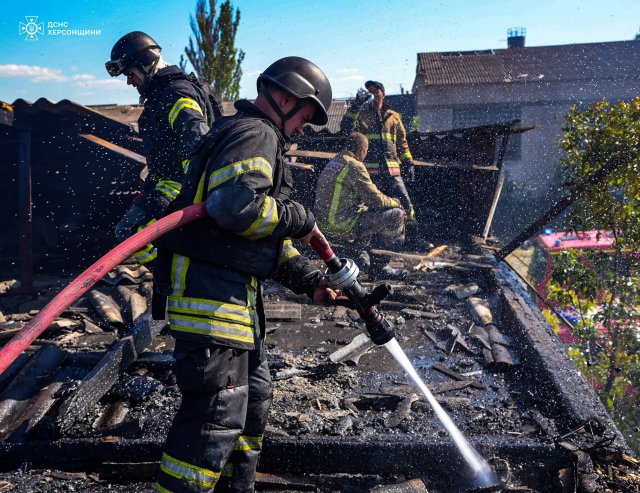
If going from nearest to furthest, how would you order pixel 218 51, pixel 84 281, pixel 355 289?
pixel 84 281
pixel 355 289
pixel 218 51

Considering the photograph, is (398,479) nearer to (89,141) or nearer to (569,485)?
(569,485)

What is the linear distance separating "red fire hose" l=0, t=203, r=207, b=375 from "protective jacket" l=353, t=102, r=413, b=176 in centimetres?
701

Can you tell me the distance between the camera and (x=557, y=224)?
61.5 feet

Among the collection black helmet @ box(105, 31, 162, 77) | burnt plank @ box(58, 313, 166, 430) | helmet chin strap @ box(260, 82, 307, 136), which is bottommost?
burnt plank @ box(58, 313, 166, 430)

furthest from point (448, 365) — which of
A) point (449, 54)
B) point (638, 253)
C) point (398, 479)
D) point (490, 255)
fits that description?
point (449, 54)

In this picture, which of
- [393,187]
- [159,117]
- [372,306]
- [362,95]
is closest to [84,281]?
[372,306]

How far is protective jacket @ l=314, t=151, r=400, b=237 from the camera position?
23.5 feet

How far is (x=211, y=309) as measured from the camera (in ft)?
6.96

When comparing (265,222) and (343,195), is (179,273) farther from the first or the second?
(343,195)

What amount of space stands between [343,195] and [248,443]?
5.10 meters

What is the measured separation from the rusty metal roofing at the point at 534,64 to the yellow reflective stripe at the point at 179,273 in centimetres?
2133

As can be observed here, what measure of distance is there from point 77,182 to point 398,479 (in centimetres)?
678

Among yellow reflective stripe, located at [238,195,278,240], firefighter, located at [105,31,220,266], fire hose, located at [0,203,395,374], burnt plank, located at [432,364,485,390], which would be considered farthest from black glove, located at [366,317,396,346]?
firefighter, located at [105,31,220,266]

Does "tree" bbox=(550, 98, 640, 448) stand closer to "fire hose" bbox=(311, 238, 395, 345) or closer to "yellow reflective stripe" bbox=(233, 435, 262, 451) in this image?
"fire hose" bbox=(311, 238, 395, 345)
